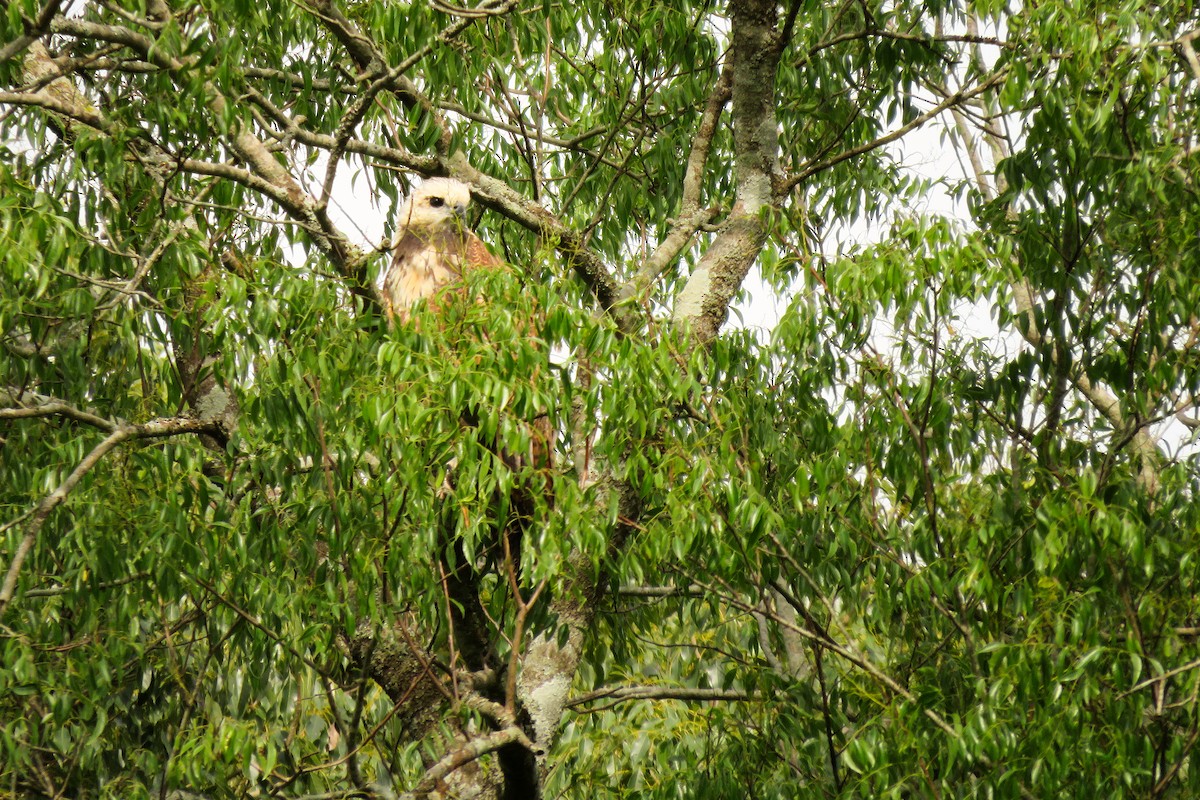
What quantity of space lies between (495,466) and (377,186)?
2630mm

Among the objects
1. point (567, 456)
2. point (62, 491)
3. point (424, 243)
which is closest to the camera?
point (62, 491)

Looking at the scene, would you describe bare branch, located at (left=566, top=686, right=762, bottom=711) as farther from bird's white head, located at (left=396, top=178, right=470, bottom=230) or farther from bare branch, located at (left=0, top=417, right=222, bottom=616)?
bird's white head, located at (left=396, top=178, right=470, bottom=230)

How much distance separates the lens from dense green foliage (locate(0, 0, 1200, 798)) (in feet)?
9.91

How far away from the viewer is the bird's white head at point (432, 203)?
5.09m

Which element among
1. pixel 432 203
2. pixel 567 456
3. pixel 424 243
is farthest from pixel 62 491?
pixel 432 203

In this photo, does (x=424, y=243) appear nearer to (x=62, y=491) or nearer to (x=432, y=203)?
(x=432, y=203)

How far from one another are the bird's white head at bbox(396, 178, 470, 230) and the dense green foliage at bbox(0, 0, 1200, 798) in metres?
0.68

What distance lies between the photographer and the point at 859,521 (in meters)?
3.79

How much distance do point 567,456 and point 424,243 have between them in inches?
54.4

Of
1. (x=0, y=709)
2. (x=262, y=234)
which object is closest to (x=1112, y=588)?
(x=262, y=234)

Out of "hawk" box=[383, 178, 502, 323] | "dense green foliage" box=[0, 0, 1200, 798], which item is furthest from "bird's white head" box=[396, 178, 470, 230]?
"dense green foliage" box=[0, 0, 1200, 798]

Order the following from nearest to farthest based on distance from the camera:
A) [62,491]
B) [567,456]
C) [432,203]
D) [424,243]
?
[62,491], [567,456], [424,243], [432,203]

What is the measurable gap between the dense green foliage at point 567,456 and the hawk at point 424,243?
0.49 metres

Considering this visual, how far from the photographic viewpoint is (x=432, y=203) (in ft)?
17.7
